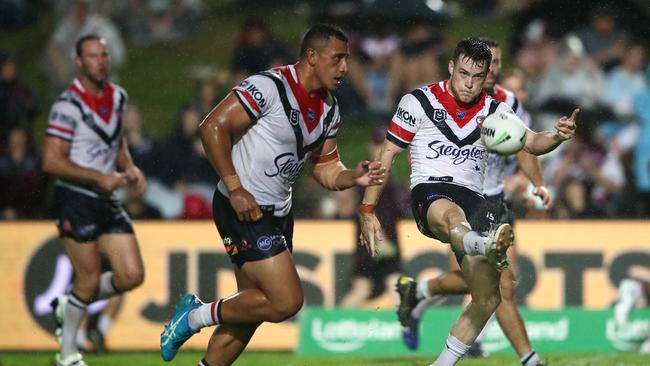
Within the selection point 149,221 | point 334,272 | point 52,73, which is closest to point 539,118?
point 334,272

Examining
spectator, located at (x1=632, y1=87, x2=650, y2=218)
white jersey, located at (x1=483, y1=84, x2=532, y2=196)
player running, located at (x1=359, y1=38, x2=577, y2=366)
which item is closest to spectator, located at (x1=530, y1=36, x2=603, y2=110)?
spectator, located at (x1=632, y1=87, x2=650, y2=218)

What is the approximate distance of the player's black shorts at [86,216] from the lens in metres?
10.3

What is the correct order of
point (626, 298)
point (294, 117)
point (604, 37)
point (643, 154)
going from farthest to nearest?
point (604, 37)
point (643, 154)
point (626, 298)
point (294, 117)

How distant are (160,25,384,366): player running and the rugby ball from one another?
31.9 inches

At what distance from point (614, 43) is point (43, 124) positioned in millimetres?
7726

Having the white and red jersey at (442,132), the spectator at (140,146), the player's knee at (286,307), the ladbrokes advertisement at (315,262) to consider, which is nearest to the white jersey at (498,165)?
the white and red jersey at (442,132)

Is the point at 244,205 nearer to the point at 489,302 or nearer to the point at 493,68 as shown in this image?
the point at 489,302

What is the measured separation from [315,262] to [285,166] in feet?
15.4

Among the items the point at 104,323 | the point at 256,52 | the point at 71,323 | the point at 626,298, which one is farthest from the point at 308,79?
the point at 256,52

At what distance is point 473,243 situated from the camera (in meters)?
7.87

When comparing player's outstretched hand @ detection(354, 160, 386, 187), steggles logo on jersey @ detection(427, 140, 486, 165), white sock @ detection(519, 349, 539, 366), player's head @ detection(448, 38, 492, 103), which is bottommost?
white sock @ detection(519, 349, 539, 366)

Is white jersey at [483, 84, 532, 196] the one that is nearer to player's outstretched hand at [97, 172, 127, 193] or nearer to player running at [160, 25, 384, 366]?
player running at [160, 25, 384, 366]

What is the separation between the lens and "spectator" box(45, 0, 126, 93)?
53.3ft

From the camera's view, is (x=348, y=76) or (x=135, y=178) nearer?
(x=135, y=178)
